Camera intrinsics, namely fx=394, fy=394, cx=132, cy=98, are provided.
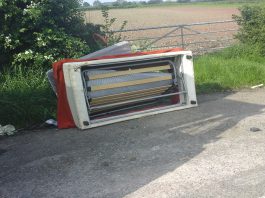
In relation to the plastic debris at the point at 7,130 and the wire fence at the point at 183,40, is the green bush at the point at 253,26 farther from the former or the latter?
the plastic debris at the point at 7,130

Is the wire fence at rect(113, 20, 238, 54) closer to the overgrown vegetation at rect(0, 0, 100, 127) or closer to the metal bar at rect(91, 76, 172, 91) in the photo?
the overgrown vegetation at rect(0, 0, 100, 127)

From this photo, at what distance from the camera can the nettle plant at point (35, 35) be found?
24.5 ft

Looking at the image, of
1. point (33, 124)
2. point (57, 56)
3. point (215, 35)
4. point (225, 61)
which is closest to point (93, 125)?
point (33, 124)

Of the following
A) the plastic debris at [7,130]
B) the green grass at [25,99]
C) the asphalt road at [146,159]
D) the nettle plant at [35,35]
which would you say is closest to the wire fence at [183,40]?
the nettle plant at [35,35]

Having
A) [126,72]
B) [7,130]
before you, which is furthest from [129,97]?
[7,130]

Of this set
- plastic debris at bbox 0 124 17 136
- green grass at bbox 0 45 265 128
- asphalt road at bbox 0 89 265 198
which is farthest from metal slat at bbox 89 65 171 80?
plastic debris at bbox 0 124 17 136

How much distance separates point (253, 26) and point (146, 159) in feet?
24.9

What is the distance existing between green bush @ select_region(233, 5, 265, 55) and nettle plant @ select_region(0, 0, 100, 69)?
525 cm

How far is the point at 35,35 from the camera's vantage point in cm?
772

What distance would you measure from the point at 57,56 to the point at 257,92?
4242 millimetres

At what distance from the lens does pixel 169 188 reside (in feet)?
13.2

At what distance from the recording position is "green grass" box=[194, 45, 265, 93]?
349 inches

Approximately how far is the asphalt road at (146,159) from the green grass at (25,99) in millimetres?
473

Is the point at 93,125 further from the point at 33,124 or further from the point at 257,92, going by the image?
the point at 257,92
